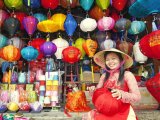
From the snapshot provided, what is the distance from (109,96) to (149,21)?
11.2ft

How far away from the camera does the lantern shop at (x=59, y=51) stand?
5.08 meters

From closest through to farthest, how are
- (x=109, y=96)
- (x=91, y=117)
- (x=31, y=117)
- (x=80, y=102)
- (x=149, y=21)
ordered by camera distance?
(x=109, y=96), (x=91, y=117), (x=31, y=117), (x=80, y=102), (x=149, y=21)

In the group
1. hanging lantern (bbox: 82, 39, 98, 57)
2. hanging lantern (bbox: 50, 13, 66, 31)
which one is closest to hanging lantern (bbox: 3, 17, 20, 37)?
hanging lantern (bbox: 50, 13, 66, 31)

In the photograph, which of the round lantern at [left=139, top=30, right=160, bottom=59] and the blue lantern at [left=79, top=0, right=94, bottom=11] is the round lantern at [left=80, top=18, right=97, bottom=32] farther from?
the round lantern at [left=139, top=30, right=160, bottom=59]

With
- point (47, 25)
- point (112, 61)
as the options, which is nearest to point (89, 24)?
point (47, 25)

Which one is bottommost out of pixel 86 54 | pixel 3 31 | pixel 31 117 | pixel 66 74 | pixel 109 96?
pixel 31 117

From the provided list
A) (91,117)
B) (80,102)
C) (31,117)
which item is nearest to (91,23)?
(80,102)

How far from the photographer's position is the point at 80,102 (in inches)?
191

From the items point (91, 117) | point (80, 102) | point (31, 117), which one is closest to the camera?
point (91, 117)

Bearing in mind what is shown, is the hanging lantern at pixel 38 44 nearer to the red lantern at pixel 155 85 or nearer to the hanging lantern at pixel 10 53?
the hanging lantern at pixel 10 53

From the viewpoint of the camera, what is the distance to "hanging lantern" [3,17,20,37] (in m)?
5.23

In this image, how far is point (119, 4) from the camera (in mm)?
5605

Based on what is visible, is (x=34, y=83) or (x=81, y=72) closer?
(x=34, y=83)

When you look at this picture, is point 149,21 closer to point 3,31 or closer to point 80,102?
point 80,102
